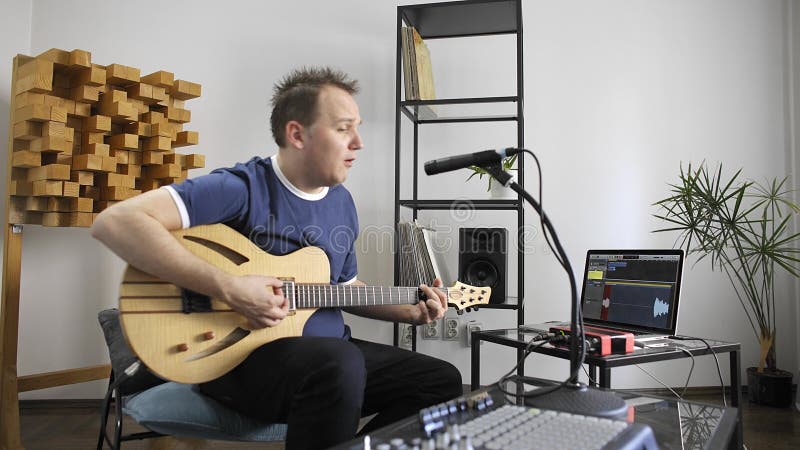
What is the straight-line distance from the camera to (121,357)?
4.44 feet

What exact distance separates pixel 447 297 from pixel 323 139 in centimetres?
66

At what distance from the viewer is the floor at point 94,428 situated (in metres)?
2.07

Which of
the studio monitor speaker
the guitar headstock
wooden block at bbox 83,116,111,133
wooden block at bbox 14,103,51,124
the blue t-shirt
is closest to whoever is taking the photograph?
the blue t-shirt

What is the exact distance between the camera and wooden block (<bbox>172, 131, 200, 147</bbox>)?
7.55ft

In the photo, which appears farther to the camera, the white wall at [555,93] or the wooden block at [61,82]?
the white wall at [555,93]

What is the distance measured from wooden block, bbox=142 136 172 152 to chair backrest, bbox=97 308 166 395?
0.94 meters

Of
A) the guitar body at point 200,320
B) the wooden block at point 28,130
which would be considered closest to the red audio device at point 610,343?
the guitar body at point 200,320

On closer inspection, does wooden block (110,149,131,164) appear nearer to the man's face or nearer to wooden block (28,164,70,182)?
wooden block (28,164,70,182)

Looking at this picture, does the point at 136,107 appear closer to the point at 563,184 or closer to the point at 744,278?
the point at 563,184

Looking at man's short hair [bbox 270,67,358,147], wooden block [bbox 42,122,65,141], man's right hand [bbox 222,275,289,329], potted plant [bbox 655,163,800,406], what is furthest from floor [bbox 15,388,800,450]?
man's short hair [bbox 270,67,358,147]

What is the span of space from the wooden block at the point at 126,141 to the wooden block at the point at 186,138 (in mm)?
209

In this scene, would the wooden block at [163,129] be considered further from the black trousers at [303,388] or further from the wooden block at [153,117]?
the black trousers at [303,388]

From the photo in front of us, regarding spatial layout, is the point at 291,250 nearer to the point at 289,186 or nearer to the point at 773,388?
the point at 289,186

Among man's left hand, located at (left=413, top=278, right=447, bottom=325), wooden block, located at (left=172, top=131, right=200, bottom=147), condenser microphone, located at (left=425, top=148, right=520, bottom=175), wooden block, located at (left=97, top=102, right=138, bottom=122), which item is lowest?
man's left hand, located at (left=413, top=278, right=447, bottom=325)
